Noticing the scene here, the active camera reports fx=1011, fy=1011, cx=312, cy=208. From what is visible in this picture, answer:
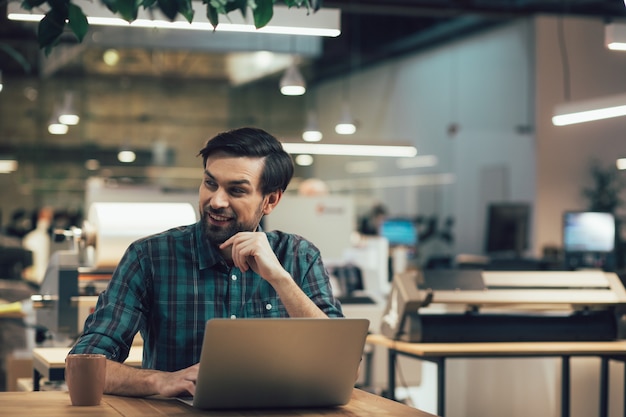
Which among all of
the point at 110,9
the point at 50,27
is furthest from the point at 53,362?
the point at 110,9

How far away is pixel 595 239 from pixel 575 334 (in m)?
5.22

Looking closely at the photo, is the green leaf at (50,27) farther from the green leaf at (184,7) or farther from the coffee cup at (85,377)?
the coffee cup at (85,377)

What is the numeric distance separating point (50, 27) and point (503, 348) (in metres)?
2.76

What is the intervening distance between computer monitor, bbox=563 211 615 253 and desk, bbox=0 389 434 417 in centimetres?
786

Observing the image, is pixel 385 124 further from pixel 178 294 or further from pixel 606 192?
pixel 178 294

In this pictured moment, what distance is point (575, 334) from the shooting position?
185 inches

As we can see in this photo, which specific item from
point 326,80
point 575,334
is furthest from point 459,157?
point 575,334

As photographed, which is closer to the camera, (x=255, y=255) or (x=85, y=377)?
(x=85, y=377)

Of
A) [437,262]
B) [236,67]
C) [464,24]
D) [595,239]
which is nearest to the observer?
[595,239]

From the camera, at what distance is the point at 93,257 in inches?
150

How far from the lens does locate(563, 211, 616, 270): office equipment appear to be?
9617mm

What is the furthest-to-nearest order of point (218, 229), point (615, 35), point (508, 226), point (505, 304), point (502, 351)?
point (508, 226) → point (615, 35) → point (505, 304) → point (502, 351) → point (218, 229)

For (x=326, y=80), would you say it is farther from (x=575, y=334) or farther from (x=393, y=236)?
(x=575, y=334)

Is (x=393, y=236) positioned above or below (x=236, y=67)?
below
